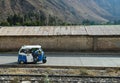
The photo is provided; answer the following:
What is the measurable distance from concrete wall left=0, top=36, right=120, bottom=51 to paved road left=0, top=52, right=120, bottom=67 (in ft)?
4.30

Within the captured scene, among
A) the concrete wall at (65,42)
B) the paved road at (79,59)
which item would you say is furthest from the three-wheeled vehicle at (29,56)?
the concrete wall at (65,42)

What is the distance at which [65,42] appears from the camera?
2850cm

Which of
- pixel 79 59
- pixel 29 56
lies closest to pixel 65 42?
pixel 79 59

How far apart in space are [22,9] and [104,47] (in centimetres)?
10165

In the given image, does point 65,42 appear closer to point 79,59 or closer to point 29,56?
point 79,59

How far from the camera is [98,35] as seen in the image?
93.1 feet

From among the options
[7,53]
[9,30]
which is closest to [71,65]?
[7,53]

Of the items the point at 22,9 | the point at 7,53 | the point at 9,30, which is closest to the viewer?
the point at 7,53

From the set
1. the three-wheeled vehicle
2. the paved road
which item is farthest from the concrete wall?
the three-wheeled vehicle

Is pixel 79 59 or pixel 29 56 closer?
pixel 29 56

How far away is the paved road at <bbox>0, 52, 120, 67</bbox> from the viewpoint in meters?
22.2

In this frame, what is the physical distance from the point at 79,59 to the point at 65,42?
4611 mm

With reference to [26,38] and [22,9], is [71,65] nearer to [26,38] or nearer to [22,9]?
[26,38]

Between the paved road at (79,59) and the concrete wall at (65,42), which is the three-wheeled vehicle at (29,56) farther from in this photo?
the concrete wall at (65,42)
